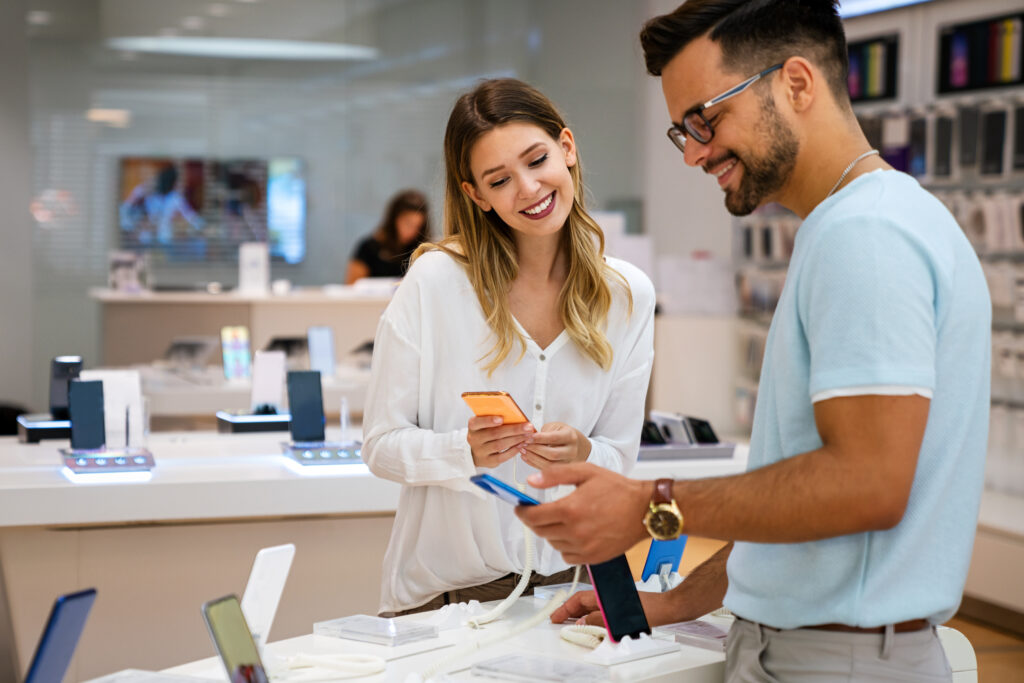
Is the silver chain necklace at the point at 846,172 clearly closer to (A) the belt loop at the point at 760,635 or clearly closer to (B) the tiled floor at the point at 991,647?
(A) the belt loop at the point at 760,635

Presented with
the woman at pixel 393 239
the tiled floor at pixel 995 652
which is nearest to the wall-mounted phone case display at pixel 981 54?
the tiled floor at pixel 995 652

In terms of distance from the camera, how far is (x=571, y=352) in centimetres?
213

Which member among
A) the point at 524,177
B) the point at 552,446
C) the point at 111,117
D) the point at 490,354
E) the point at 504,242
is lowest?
the point at 552,446

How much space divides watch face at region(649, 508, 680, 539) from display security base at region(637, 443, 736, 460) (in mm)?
1931

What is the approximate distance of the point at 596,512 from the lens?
1277 millimetres

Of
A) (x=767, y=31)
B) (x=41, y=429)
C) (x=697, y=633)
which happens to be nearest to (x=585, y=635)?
(x=697, y=633)

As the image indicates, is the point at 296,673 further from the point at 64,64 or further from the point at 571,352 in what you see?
the point at 64,64

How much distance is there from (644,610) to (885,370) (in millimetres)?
687

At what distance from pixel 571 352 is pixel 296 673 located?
2.65ft

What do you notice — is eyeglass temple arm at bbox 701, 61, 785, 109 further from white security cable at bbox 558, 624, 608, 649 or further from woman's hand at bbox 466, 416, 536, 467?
white security cable at bbox 558, 624, 608, 649

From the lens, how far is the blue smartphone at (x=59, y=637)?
1.29 metres

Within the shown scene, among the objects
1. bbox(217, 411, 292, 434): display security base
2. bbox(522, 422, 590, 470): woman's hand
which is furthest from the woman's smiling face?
bbox(217, 411, 292, 434): display security base

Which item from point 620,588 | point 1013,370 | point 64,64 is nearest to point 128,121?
point 64,64

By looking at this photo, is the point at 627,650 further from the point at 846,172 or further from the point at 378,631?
the point at 846,172
